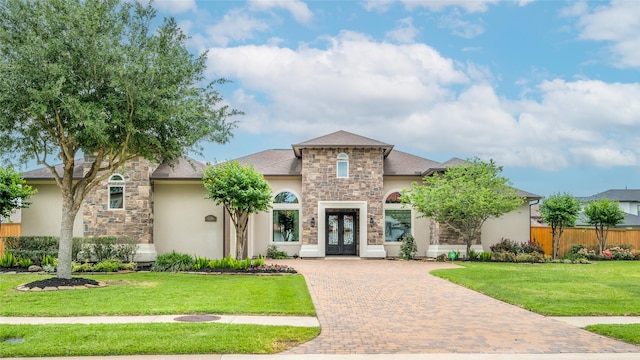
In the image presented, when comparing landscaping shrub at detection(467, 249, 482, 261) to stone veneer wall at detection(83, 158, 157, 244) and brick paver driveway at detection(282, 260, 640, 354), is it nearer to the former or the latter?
brick paver driveway at detection(282, 260, 640, 354)

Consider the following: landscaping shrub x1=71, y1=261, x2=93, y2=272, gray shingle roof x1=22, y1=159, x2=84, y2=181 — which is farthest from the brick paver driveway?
gray shingle roof x1=22, y1=159, x2=84, y2=181

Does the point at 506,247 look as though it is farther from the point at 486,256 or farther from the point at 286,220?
the point at 286,220

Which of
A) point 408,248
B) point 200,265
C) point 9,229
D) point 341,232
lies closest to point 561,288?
point 408,248

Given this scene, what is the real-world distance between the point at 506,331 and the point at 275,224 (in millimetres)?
19016

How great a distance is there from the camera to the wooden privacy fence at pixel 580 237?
30609 millimetres

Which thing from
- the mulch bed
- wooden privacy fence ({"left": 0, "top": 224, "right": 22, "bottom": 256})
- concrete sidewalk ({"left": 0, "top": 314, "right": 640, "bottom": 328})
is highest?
wooden privacy fence ({"left": 0, "top": 224, "right": 22, "bottom": 256})

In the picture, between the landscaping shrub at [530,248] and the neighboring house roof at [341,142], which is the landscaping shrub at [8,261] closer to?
the neighboring house roof at [341,142]

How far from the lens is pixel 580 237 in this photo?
31.5 m

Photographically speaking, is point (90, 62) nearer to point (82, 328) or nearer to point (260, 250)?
point (82, 328)

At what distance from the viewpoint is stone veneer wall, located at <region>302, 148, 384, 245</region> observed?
27.6m

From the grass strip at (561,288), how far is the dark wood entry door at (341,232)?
340 inches

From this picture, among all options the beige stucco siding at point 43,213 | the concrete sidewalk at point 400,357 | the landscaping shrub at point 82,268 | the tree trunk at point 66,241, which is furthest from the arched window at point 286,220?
the concrete sidewalk at point 400,357

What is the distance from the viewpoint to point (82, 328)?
30.9 ft

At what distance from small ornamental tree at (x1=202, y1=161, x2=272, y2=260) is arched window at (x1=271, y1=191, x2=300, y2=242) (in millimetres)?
6435
